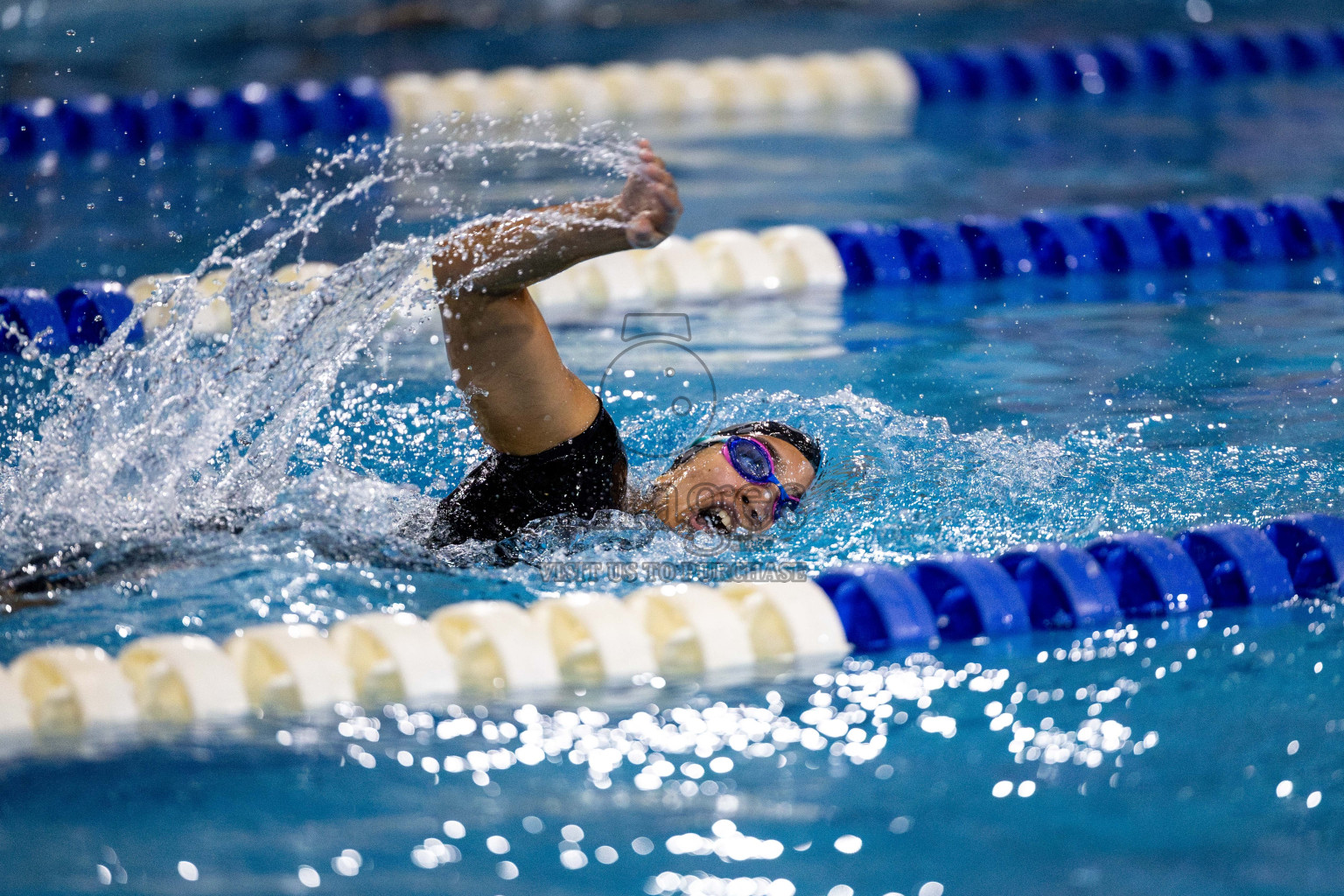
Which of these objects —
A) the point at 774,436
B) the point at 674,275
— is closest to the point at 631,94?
the point at 674,275

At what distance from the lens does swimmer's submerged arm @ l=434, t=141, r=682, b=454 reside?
220cm

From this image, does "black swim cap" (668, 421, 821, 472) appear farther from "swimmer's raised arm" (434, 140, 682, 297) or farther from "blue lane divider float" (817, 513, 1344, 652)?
"swimmer's raised arm" (434, 140, 682, 297)

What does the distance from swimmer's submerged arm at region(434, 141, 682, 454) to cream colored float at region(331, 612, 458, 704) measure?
0.44 m

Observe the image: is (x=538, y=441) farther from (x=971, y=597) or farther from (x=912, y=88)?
(x=912, y=88)

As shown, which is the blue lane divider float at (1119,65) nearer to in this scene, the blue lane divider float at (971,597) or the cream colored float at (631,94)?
the cream colored float at (631,94)

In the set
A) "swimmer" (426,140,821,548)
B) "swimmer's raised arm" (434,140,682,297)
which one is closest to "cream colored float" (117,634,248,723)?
"swimmer" (426,140,821,548)

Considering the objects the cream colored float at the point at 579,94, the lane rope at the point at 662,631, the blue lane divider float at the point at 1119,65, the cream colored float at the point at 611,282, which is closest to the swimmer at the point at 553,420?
the lane rope at the point at 662,631

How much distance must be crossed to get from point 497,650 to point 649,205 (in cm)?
67

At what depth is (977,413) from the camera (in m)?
3.47

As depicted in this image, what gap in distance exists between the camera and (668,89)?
6.77m

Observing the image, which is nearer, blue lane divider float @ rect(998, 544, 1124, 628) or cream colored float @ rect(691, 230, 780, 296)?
blue lane divider float @ rect(998, 544, 1124, 628)

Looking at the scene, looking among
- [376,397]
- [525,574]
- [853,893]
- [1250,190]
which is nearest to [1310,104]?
[1250,190]

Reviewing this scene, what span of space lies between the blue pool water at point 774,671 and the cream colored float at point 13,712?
5 centimetres

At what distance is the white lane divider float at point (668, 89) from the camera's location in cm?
653
